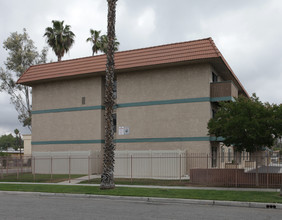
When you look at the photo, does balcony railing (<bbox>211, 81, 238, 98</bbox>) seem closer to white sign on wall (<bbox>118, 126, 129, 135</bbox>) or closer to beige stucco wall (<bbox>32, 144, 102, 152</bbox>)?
Answer: white sign on wall (<bbox>118, 126, 129, 135</bbox>)

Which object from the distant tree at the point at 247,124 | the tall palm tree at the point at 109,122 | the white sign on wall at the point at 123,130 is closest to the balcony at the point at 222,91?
the distant tree at the point at 247,124

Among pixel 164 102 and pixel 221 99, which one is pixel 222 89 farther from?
pixel 164 102

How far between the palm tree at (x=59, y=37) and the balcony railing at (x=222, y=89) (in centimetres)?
2941

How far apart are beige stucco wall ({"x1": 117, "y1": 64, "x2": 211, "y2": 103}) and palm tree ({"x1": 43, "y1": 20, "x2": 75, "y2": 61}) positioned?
2251 cm

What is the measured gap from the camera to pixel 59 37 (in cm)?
4962

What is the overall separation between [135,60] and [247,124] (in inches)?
495

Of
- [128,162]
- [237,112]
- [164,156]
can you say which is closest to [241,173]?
[237,112]

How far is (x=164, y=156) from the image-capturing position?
25.6m

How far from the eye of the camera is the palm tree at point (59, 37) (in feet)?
162

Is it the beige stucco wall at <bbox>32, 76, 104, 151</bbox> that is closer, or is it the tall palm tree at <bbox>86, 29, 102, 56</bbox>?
the beige stucco wall at <bbox>32, 76, 104, 151</bbox>

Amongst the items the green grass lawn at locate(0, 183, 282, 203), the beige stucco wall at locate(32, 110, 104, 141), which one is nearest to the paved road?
the green grass lawn at locate(0, 183, 282, 203)

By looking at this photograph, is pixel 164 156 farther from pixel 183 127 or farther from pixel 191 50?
pixel 191 50

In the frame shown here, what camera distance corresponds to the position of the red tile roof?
84.0ft

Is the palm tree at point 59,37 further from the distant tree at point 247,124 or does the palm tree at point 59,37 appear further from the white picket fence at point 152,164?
the distant tree at point 247,124
